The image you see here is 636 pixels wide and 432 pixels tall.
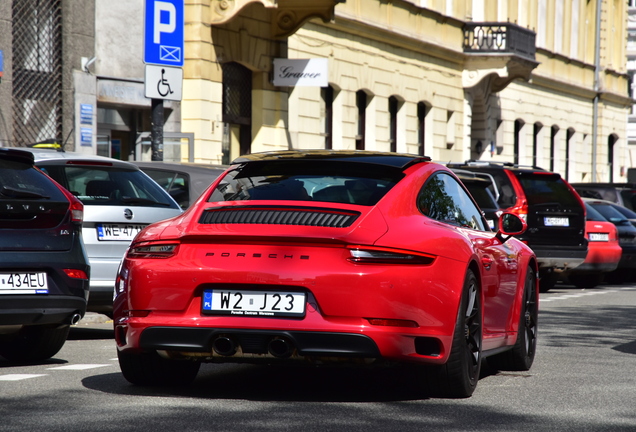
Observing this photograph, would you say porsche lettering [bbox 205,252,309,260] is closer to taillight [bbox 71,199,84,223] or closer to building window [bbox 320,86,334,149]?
taillight [bbox 71,199,84,223]

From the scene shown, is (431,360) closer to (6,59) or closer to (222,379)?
(222,379)

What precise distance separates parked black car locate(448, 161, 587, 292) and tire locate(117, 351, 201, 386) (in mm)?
11075

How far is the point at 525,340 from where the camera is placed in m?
9.09

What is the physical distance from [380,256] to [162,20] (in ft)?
31.7

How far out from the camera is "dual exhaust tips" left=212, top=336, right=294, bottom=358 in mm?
6730

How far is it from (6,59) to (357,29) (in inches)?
492

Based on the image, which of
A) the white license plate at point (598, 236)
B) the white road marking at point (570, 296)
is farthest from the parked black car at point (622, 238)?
the white road marking at point (570, 296)

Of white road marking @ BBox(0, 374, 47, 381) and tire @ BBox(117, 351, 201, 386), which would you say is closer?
tire @ BBox(117, 351, 201, 386)

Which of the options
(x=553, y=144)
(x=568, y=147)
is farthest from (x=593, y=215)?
(x=568, y=147)

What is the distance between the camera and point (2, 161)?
8.78 meters

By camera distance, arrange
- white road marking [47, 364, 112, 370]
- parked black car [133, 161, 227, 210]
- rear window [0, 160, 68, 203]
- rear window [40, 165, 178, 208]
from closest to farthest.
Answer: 1. rear window [0, 160, 68, 203]
2. white road marking [47, 364, 112, 370]
3. rear window [40, 165, 178, 208]
4. parked black car [133, 161, 227, 210]

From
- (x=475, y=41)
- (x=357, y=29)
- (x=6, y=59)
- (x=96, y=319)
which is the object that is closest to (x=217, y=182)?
(x=96, y=319)

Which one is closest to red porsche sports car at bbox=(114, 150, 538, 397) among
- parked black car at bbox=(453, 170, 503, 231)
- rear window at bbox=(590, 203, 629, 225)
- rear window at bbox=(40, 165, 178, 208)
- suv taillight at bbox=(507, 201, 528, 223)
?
rear window at bbox=(40, 165, 178, 208)

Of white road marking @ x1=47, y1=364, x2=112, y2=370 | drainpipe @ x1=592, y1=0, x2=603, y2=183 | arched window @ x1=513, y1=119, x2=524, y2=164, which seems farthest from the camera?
drainpipe @ x1=592, y1=0, x2=603, y2=183
